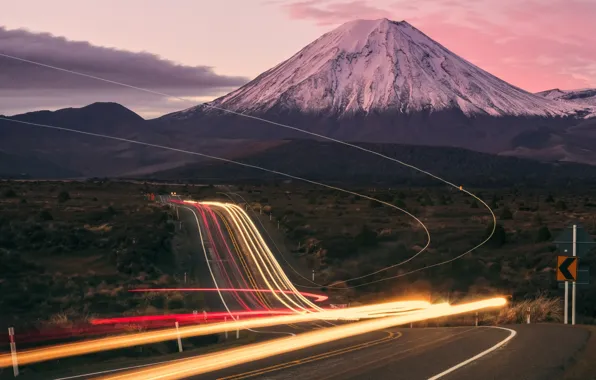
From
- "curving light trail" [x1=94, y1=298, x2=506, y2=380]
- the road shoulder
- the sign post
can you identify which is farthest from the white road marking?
"curving light trail" [x1=94, y1=298, x2=506, y2=380]

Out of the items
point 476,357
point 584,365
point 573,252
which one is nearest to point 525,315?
point 573,252

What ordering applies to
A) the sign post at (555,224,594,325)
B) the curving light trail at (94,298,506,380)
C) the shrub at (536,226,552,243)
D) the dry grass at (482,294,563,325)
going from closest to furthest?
1. the curving light trail at (94,298,506,380)
2. the sign post at (555,224,594,325)
3. the dry grass at (482,294,563,325)
4. the shrub at (536,226,552,243)

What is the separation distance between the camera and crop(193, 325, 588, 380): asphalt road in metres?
16.6

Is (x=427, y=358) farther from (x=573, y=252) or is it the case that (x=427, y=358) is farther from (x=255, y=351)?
(x=573, y=252)

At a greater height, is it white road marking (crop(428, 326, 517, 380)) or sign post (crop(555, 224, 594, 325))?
sign post (crop(555, 224, 594, 325))

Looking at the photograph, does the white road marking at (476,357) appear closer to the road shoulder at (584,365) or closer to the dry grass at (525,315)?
the road shoulder at (584,365)

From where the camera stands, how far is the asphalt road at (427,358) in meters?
16.6

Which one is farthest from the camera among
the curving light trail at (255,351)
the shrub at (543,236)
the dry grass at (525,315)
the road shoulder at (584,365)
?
the shrub at (543,236)

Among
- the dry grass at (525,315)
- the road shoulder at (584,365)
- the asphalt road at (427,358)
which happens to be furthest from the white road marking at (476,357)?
the dry grass at (525,315)

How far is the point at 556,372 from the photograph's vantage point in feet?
55.1

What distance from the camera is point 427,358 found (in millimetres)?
18516

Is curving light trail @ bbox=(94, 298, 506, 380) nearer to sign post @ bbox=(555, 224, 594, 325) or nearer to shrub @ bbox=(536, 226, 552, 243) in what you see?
sign post @ bbox=(555, 224, 594, 325)

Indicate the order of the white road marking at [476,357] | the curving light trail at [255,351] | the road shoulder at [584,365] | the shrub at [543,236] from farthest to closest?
the shrub at [543,236]
the curving light trail at [255,351]
the white road marking at [476,357]
the road shoulder at [584,365]

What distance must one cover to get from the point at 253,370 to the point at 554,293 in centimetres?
2621
